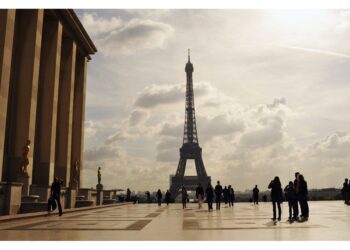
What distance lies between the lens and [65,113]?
1523 inches

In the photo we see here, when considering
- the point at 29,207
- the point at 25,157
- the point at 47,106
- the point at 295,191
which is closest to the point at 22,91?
the point at 47,106

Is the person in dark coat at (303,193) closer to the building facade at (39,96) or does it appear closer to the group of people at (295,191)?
the group of people at (295,191)

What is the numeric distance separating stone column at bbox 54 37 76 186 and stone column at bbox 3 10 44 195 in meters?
9.32

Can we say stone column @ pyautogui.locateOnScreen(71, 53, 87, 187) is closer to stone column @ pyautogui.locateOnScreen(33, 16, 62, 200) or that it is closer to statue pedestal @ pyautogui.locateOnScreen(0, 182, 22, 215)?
stone column @ pyautogui.locateOnScreen(33, 16, 62, 200)

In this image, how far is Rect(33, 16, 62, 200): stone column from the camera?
32.1m

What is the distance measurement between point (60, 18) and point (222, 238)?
30.5 metres

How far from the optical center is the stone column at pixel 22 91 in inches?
1099

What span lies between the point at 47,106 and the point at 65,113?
A: 18.3 ft

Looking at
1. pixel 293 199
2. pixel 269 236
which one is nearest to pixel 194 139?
pixel 293 199

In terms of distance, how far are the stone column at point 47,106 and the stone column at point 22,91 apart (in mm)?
3877

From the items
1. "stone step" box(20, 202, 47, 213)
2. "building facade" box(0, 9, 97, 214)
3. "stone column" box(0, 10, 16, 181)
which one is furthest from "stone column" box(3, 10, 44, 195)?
"stone step" box(20, 202, 47, 213)

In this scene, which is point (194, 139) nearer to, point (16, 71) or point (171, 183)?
point (171, 183)
